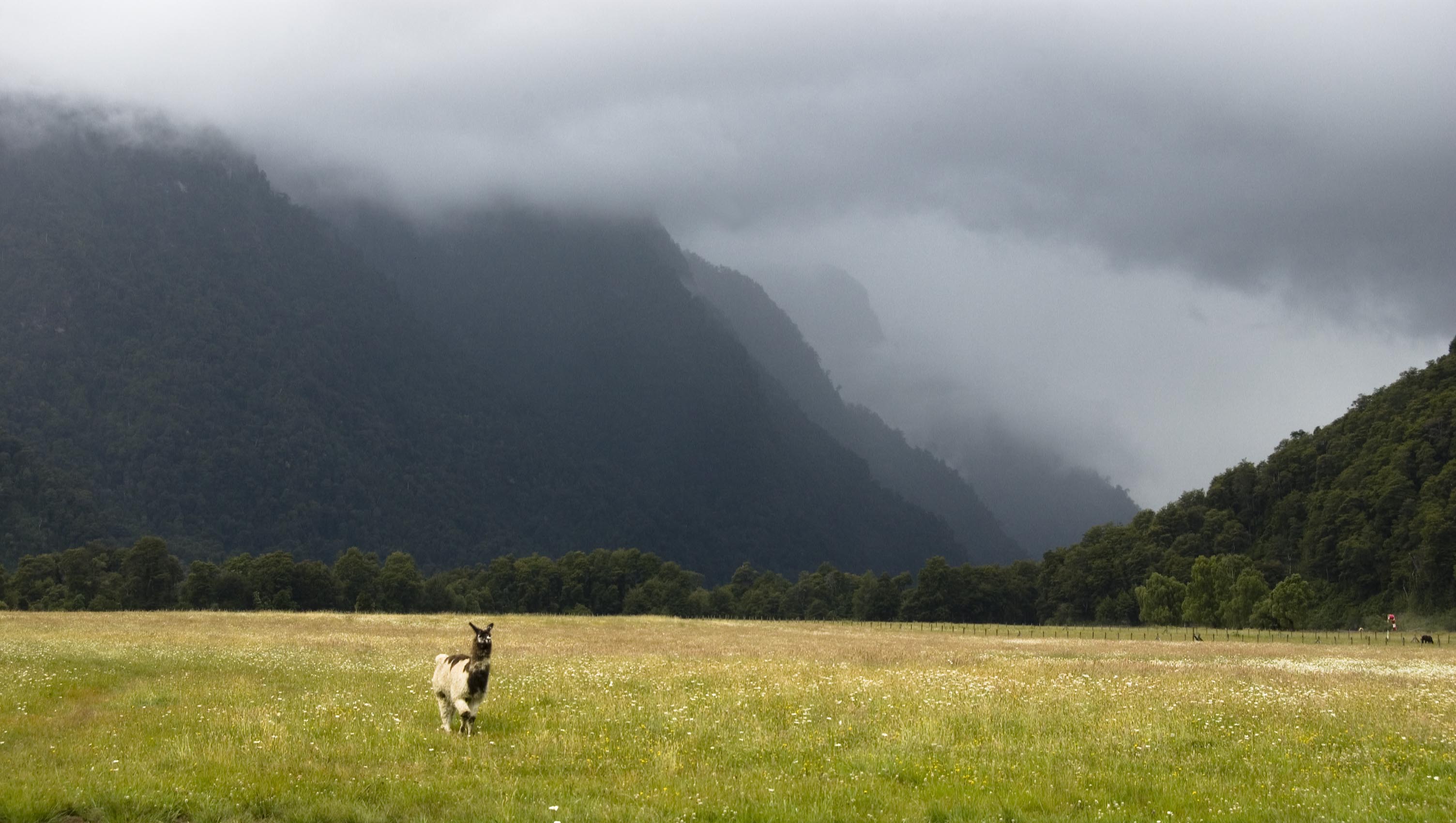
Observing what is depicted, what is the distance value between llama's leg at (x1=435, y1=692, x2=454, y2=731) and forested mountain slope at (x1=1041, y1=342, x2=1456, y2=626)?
117 meters

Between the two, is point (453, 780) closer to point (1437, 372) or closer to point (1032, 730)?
point (1032, 730)

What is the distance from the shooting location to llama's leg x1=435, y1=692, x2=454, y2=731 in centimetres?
1955

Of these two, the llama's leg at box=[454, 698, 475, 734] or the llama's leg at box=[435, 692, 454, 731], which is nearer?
the llama's leg at box=[454, 698, 475, 734]

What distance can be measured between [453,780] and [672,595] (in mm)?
152698

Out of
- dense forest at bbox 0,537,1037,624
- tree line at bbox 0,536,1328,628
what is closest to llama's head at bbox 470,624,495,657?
tree line at bbox 0,536,1328,628

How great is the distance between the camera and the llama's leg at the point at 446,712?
1955 centimetres

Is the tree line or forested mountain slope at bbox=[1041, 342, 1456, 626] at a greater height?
forested mountain slope at bbox=[1041, 342, 1456, 626]

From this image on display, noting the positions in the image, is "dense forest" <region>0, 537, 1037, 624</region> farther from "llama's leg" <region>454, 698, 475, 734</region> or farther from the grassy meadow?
"llama's leg" <region>454, 698, 475, 734</region>

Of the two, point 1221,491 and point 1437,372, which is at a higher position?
point 1437,372

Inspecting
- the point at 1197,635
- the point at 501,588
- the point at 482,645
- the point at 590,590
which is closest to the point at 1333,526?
the point at 1197,635

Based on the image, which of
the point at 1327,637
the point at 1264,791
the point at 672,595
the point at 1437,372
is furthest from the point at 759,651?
the point at 1437,372

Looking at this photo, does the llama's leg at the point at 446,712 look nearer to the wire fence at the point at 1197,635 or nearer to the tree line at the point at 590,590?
the wire fence at the point at 1197,635

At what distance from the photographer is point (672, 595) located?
165875mm

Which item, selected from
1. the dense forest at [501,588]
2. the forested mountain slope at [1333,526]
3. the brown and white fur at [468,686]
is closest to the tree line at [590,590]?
the dense forest at [501,588]
